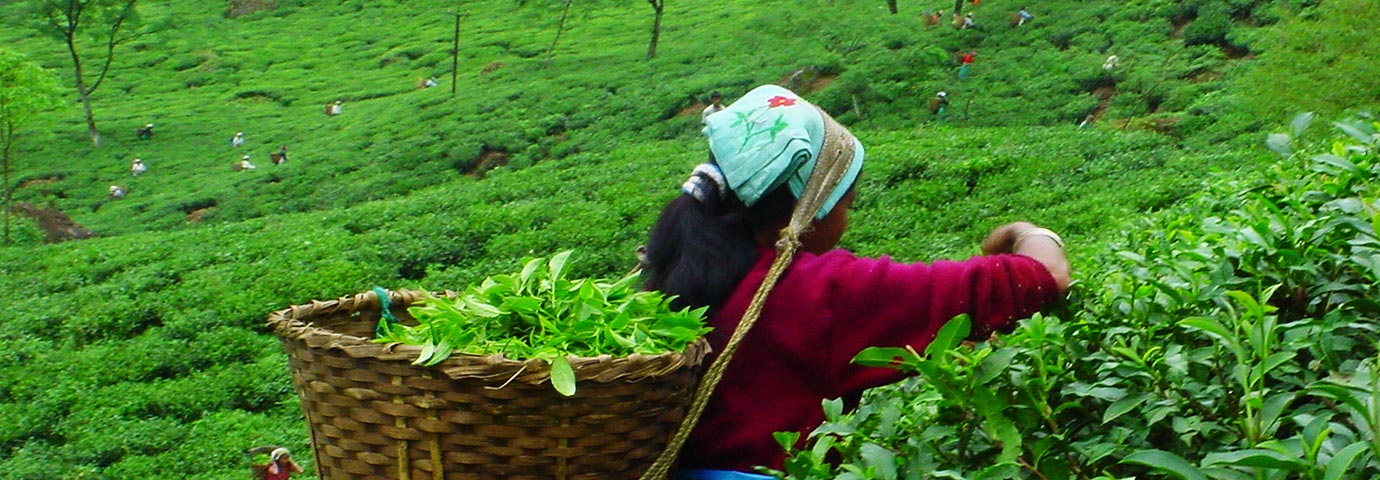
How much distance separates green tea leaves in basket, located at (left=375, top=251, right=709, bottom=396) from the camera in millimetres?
1508

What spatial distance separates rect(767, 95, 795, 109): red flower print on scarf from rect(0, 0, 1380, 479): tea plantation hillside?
0.48 m

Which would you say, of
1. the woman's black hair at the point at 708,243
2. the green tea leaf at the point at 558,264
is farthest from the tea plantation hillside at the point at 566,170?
the green tea leaf at the point at 558,264

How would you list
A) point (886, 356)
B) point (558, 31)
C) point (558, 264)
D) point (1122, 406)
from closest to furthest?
point (1122, 406) < point (886, 356) < point (558, 264) < point (558, 31)

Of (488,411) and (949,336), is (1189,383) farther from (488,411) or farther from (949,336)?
(488,411)

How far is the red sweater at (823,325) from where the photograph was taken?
5.48ft

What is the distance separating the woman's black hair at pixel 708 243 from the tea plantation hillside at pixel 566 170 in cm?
32

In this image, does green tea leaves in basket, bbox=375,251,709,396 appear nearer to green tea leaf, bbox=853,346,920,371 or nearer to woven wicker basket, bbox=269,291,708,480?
woven wicker basket, bbox=269,291,708,480

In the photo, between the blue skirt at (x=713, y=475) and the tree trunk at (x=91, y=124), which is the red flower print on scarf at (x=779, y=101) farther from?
the tree trunk at (x=91, y=124)

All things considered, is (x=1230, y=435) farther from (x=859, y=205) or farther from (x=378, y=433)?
(x=859, y=205)

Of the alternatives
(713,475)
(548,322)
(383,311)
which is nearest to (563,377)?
(548,322)

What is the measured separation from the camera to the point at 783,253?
1728 mm

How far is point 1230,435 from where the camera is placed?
1004 millimetres

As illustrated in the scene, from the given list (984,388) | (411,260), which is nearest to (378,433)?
(984,388)

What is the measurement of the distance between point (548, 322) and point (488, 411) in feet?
0.47
